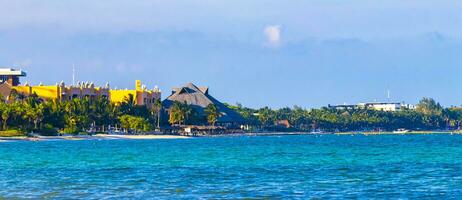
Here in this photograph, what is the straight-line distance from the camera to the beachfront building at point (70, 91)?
172 m

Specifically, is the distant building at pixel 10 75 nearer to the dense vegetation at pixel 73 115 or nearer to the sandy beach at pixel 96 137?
the dense vegetation at pixel 73 115

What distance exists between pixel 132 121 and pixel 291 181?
126025 millimetres

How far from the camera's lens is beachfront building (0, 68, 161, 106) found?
6758 inches

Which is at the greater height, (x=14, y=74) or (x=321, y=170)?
(x=14, y=74)

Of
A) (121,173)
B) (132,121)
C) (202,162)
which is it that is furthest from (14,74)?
(121,173)

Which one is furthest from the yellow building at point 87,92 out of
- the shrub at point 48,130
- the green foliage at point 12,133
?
the green foliage at point 12,133

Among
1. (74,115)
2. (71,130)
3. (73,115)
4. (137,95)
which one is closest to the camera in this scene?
(71,130)

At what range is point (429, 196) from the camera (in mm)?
39531

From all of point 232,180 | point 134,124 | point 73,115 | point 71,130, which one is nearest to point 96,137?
point 73,115

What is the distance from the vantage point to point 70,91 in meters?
176

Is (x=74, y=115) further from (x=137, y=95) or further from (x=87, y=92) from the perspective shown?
(x=137, y=95)

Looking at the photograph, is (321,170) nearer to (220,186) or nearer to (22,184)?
(220,186)

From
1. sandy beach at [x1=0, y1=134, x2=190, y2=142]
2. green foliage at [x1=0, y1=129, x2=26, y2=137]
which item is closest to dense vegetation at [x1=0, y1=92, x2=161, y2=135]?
sandy beach at [x1=0, y1=134, x2=190, y2=142]

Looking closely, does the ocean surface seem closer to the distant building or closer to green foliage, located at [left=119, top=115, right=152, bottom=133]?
green foliage, located at [left=119, top=115, right=152, bottom=133]
